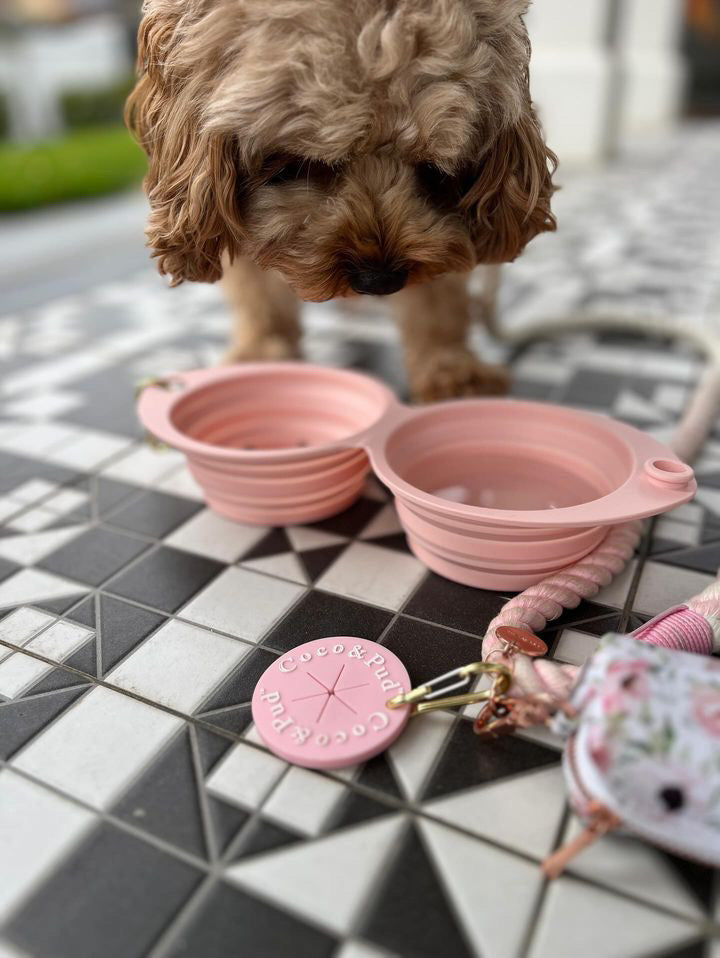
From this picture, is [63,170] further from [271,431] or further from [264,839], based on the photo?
[264,839]

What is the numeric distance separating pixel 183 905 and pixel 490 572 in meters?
0.45

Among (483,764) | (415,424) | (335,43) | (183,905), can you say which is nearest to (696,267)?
(415,424)

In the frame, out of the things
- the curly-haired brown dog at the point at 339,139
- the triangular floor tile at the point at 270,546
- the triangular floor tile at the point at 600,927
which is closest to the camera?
the triangular floor tile at the point at 600,927

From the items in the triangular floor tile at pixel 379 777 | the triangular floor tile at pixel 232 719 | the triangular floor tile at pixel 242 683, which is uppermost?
the triangular floor tile at pixel 379 777

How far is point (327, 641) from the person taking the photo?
0.78 metres

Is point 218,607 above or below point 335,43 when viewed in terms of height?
below

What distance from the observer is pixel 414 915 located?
0.55 metres

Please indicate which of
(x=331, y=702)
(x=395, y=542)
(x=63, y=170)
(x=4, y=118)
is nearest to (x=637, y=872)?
(x=331, y=702)

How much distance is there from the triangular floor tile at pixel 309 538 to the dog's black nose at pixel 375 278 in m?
0.31

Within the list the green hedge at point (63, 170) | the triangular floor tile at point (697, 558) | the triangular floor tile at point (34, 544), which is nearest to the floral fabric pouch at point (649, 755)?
the triangular floor tile at point (697, 558)

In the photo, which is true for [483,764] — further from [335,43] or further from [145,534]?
[335,43]

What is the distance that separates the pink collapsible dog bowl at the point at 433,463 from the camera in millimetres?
793

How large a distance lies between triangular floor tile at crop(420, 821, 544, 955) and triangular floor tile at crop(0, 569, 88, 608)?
0.52 meters

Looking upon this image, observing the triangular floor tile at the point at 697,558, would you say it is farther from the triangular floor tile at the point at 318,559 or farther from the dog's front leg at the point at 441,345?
the dog's front leg at the point at 441,345
